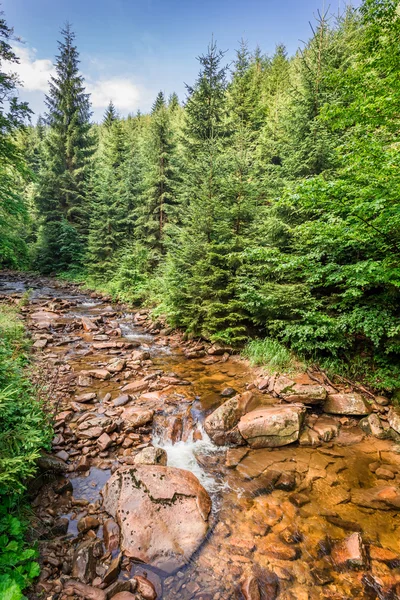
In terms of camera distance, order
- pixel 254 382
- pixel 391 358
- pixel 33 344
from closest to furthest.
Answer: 1. pixel 391 358
2. pixel 254 382
3. pixel 33 344

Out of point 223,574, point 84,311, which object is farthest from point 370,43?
point 84,311

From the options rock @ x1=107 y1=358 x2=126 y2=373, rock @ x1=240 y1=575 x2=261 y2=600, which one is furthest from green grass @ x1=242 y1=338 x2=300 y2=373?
rock @ x1=240 y1=575 x2=261 y2=600

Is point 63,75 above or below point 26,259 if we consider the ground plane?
above

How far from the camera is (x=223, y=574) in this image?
3.12m

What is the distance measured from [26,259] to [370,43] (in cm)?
1477

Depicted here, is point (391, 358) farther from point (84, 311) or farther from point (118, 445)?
point (84, 311)

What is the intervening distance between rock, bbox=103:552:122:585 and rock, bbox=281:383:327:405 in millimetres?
4501

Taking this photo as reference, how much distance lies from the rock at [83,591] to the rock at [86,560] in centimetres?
7

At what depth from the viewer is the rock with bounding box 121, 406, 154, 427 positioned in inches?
215

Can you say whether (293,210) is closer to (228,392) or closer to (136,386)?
(228,392)

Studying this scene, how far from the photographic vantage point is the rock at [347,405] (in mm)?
6020

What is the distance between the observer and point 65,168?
23906 mm

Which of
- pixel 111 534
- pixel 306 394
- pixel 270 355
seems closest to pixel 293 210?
pixel 270 355

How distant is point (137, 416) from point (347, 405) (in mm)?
4616
